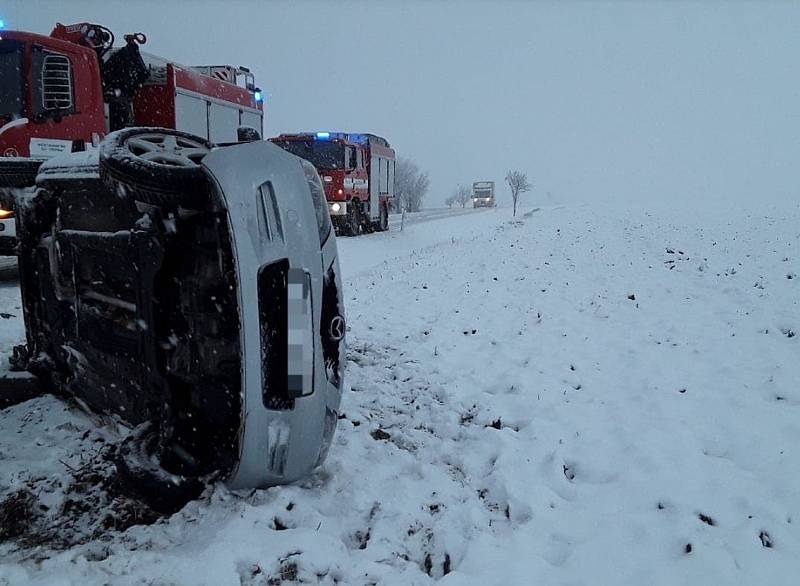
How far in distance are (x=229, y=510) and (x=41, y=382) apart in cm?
195

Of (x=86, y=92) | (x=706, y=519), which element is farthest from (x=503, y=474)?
(x=86, y=92)

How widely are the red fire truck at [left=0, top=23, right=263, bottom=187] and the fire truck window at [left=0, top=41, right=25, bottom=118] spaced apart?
10 mm

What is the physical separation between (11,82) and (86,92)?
904 millimetres

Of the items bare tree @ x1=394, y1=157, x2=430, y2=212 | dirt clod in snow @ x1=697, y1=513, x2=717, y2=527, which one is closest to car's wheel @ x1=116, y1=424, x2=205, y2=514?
dirt clod in snow @ x1=697, y1=513, x2=717, y2=527

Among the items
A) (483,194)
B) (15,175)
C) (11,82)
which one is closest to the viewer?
(15,175)

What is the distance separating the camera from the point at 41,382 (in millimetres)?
3432

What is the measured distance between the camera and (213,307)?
2.26m

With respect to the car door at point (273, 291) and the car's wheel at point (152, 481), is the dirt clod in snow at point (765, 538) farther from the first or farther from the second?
the car's wheel at point (152, 481)

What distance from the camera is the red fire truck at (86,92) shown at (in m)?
6.78

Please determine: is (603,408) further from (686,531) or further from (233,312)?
(233,312)

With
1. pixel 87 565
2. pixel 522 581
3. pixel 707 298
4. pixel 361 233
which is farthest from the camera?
pixel 361 233

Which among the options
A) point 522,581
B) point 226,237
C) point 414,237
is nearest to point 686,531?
point 522,581

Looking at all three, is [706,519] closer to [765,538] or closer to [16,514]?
[765,538]

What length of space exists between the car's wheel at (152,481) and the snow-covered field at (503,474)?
0.23 ft
